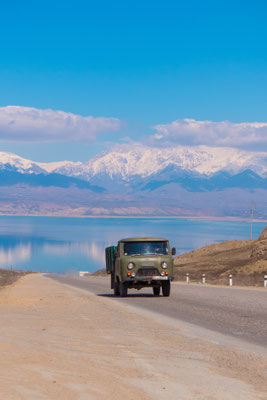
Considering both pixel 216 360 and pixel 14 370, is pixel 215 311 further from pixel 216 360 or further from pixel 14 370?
pixel 14 370

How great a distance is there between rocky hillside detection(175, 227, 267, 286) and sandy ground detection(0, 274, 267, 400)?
28896mm

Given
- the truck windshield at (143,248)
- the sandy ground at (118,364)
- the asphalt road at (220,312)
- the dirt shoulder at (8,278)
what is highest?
the truck windshield at (143,248)

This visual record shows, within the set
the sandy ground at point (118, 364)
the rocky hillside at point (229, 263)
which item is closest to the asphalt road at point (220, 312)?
the sandy ground at point (118, 364)

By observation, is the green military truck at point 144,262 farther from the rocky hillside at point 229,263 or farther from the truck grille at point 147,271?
the rocky hillside at point 229,263

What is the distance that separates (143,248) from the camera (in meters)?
24.0

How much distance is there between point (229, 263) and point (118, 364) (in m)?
72.3

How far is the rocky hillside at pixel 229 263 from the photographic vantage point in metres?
55.6

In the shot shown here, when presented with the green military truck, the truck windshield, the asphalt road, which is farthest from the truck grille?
the asphalt road

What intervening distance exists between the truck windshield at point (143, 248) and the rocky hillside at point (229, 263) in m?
18.8

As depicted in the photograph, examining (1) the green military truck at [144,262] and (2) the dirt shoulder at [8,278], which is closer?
(1) the green military truck at [144,262]

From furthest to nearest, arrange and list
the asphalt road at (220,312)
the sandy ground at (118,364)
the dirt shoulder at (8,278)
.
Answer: the dirt shoulder at (8,278) < the asphalt road at (220,312) < the sandy ground at (118,364)

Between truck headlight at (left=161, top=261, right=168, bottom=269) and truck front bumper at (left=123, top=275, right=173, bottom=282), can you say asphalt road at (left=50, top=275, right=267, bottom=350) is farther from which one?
truck headlight at (left=161, top=261, right=168, bottom=269)

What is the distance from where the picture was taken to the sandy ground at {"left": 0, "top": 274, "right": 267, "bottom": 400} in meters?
7.71

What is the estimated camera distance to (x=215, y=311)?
64.6 ft
